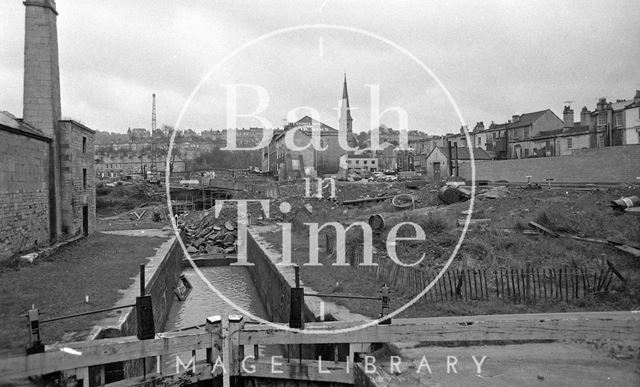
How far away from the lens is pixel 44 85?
1736 centimetres

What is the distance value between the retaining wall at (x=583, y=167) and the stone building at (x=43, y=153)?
2985 centimetres

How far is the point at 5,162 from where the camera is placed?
13117 millimetres

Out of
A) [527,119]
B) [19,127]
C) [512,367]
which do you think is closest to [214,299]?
[19,127]

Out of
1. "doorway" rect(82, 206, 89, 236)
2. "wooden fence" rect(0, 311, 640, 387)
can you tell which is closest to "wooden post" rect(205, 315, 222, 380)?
"wooden fence" rect(0, 311, 640, 387)

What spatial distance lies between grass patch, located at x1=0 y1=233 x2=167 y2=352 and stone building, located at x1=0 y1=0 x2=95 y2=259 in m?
1.25

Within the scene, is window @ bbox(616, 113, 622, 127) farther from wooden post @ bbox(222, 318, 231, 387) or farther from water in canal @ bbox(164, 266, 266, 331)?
wooden post @ bbox(222, 318, 231, 387)

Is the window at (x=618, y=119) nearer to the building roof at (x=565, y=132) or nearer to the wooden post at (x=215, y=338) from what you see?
the building roof at (x=565, y=132)

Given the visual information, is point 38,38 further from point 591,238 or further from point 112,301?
point 591,238

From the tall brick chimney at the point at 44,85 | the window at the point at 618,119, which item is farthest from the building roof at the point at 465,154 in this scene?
the tall brick chimney at the point at 44,85

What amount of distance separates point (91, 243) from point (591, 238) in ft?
64.4

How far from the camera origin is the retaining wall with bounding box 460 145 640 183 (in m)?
26.0

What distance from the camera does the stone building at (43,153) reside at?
1434 cm

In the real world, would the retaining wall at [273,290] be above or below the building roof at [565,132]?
below

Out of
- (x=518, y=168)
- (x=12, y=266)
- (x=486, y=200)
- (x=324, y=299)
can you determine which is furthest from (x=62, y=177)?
(x=518, y=168)
